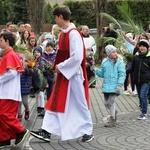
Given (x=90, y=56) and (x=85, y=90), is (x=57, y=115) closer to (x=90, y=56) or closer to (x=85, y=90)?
(x=85, y=90)

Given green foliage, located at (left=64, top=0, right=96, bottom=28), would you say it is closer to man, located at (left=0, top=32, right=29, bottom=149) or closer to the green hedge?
the green hedge

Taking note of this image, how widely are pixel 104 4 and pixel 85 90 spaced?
13587 mm

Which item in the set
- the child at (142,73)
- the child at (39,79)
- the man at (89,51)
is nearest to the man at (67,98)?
the child at (39,79)

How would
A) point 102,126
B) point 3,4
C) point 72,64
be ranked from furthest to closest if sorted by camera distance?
point 3,4 < point 102,126 < point 72,64

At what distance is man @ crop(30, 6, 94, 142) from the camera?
785cm

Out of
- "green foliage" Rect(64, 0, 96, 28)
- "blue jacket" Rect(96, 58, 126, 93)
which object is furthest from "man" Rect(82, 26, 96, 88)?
"green foliage" Rect(64, 0, 96, 28)

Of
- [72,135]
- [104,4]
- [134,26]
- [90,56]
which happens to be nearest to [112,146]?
[72,135]

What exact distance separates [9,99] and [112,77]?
2639mm

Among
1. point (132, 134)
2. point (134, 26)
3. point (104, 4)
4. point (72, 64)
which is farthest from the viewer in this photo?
point (104, 4)

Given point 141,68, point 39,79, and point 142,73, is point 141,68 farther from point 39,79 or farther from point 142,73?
point 39,79

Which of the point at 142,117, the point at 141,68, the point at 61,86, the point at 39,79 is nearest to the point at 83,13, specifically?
the point at 141,68

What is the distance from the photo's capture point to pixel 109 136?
856cm

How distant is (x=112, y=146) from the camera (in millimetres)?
7801

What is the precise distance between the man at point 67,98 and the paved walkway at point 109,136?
0.60ft
